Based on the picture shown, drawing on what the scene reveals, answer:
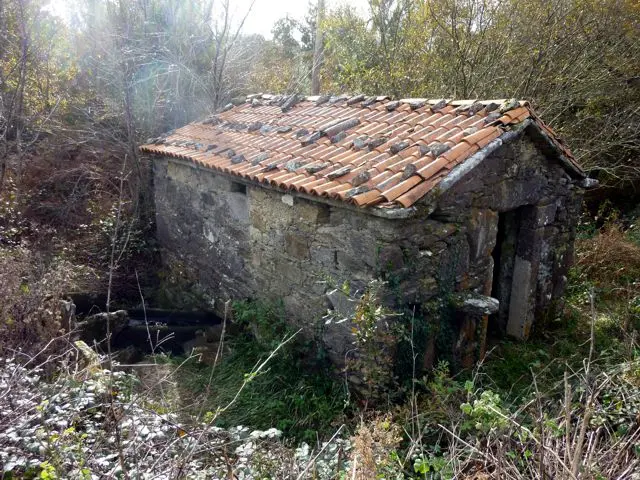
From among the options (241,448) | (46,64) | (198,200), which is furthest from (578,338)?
(46,64)

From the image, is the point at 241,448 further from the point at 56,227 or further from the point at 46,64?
the point at 46,64

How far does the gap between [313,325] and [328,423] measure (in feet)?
3.49

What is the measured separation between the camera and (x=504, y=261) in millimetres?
5617

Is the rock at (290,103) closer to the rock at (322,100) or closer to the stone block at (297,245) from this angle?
the rock at (322,100)

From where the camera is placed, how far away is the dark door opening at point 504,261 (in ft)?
18.1

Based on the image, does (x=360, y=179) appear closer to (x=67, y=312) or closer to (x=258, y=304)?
(x=258, y=304)

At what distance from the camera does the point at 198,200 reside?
671 cm

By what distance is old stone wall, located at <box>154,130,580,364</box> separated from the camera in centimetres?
425

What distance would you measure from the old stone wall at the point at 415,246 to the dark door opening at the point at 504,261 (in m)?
0.02

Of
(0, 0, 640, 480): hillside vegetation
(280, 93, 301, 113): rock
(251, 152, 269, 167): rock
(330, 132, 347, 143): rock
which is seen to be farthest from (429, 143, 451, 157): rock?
(280, 93, 301, 113): rock

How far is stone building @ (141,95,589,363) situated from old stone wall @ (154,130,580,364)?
0.6 inches

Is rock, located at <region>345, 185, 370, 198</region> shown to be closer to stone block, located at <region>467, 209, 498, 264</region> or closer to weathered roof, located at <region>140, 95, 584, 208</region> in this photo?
weathered roof, located at <region>140, 95, 584, 208</region>

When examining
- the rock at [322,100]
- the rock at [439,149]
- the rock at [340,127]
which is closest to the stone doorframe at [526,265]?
the rock at [439,149]

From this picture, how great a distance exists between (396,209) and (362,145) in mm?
1412
